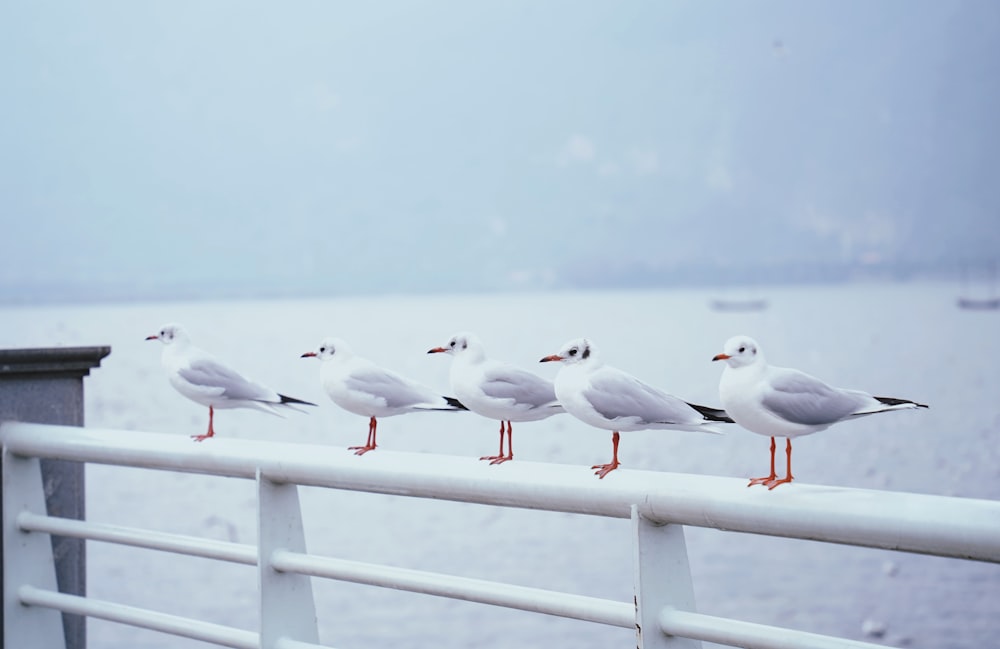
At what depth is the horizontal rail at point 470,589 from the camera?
1.44 metres

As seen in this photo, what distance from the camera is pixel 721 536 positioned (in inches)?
744

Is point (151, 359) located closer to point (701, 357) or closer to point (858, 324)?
point (701, 357)

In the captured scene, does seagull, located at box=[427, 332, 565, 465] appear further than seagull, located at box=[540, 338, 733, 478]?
Yes

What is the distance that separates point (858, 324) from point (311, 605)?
229ft

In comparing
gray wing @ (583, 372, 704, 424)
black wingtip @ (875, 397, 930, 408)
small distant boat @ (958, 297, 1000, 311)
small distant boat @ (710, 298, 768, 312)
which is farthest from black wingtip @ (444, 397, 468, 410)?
small distant boat @ (710, 298, 768, 312)

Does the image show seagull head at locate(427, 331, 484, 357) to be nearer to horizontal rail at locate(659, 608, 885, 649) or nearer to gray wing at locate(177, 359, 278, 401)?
gray wing at locate(177, 359, 278, 401)

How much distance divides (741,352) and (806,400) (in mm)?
100

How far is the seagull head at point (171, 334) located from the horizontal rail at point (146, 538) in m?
0.41

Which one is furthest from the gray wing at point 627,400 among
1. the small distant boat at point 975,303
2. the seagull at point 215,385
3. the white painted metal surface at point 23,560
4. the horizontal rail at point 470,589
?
the small distant boat at point 975,303

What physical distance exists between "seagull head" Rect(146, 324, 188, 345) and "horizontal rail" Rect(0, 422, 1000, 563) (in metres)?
0.33

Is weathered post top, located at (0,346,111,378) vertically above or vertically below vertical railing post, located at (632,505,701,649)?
above

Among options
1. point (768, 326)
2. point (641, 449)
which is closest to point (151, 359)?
point (768, 326)

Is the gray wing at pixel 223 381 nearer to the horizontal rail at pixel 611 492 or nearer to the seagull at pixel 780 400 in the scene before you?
the horizontal rail at pixel 611 492

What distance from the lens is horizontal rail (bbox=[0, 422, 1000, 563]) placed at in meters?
1.23
